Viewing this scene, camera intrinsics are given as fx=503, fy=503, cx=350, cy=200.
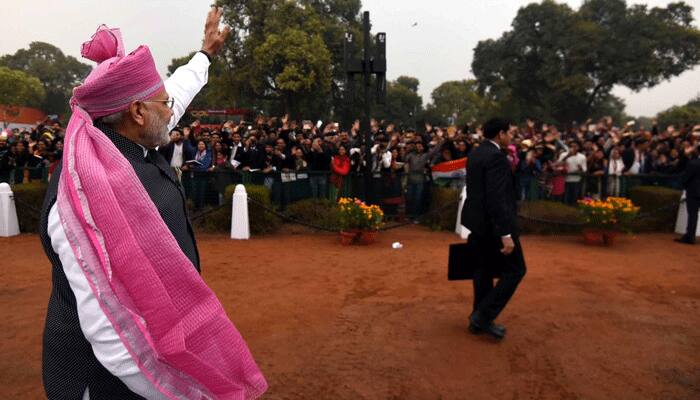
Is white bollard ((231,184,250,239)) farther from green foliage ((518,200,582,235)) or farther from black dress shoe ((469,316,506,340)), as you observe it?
black dress shoe ((469,316,506,340))

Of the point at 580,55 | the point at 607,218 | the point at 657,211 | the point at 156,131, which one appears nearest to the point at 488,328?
the point at 156,131

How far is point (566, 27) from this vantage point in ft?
127

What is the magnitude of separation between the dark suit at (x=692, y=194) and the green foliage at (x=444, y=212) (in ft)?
13.2

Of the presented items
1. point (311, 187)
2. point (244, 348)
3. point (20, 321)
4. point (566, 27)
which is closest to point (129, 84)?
point (244, 348)

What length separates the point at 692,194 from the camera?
8.95 meters

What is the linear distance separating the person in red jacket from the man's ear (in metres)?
8.72

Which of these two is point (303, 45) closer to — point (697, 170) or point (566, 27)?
point (566, 27)

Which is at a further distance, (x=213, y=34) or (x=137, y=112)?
(x=213, y=34)

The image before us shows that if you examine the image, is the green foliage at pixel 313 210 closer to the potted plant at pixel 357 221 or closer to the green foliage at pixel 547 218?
the potted plant at pixel 357 221

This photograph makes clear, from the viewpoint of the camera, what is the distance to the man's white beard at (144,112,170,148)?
5.27 ft

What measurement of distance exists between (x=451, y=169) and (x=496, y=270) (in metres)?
6.29

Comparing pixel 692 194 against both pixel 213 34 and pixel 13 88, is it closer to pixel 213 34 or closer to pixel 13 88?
pixel 213 34

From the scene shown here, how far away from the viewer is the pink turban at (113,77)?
1.44 metres

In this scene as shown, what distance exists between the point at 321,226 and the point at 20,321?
5331mm
